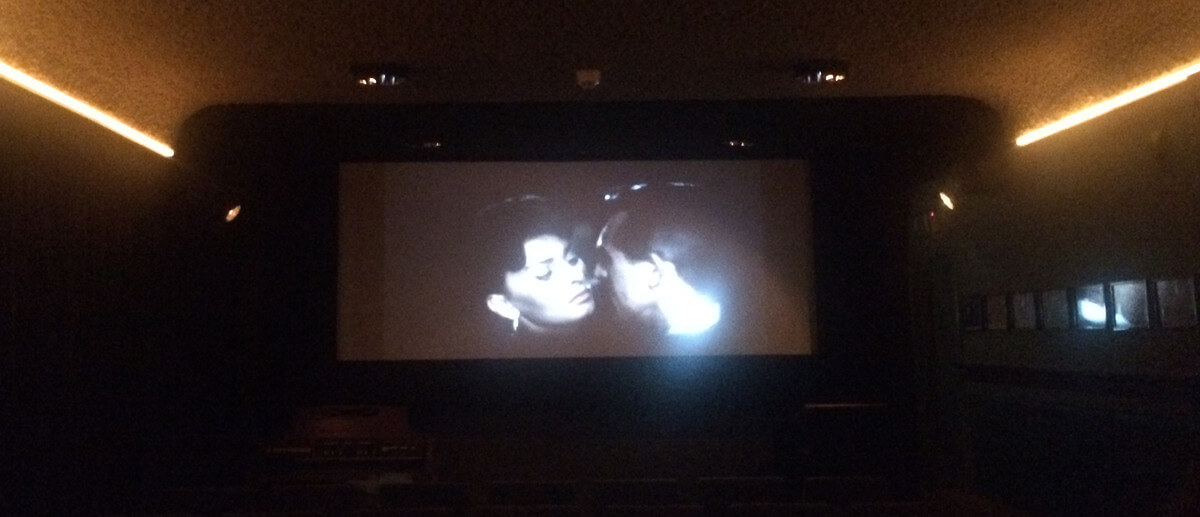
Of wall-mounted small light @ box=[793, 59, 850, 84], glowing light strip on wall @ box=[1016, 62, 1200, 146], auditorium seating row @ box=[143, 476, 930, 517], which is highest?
wall-mounted small light @ box=[793, 59, 850, 84]

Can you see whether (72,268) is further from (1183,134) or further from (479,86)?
(1183,134)

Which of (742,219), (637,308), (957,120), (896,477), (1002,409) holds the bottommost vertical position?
(896,477)

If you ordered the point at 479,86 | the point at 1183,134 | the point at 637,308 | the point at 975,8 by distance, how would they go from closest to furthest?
1. the point at 975,8
2. the point at 1183,134
3. the point at 479,86
4. the point at 637,308

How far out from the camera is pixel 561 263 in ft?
22.4

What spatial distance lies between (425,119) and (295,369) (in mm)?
1882

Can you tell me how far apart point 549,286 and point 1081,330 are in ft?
10.6

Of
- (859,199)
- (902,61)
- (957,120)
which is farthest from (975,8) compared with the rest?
(859,199)

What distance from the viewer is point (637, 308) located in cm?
683

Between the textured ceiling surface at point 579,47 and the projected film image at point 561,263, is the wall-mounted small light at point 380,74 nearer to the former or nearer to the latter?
the textured ceiling surface at point 579,47

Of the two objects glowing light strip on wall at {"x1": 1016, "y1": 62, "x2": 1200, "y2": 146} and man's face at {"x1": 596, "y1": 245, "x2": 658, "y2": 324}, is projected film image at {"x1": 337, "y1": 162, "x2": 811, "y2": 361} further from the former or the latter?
glowing light strip on wall at {"x1": 1016, "y1": 62, "x2": 1200, "y2": 146}

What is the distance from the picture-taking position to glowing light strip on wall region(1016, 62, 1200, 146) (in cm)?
473

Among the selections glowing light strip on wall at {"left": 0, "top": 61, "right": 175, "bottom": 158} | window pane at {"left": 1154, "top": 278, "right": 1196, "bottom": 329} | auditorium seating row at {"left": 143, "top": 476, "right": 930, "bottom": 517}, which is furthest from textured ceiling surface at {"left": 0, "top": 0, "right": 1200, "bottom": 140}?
auditorium seating row at {"left": 143, "top": 476, "right": 930, "bottom": 517}

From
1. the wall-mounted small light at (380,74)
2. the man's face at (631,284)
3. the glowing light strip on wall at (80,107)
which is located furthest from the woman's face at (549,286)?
the glowing light strip on wall at (80,107)

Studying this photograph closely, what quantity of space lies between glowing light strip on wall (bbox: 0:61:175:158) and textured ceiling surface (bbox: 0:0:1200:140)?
6cm
